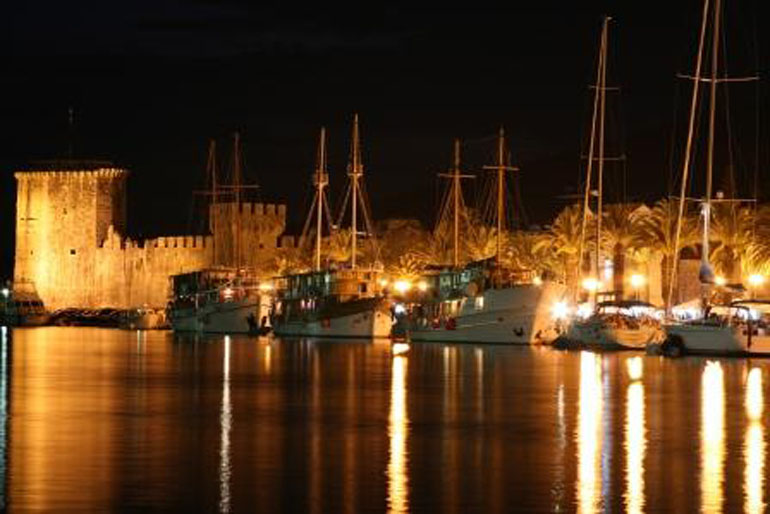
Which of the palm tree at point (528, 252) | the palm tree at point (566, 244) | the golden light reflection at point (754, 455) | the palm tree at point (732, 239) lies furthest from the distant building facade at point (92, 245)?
the golden light reflection at point (754, 455)

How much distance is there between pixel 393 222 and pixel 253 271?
19.5 m

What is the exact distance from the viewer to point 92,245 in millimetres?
93062

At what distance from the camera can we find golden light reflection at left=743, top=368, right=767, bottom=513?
15133 millimetres

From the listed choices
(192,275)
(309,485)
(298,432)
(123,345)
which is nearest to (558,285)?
(123,345)

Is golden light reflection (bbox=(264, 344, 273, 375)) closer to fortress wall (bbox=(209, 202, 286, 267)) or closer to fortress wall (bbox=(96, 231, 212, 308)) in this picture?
fortress wall (bbox=(209, 202, 286, 267))

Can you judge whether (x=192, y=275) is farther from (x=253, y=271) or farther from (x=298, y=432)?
(x=298, y=432)

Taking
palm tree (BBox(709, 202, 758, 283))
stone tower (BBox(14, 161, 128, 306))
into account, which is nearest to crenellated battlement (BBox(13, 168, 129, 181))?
stone tower (BBox(14, 161, 128, 306))

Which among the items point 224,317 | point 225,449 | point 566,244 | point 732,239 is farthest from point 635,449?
point 224,317

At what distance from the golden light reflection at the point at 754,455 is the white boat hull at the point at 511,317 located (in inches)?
983

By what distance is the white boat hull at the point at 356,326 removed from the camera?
205ft

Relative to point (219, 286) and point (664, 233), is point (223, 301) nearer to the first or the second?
point (219, 286)

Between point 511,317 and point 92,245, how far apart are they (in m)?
43.0

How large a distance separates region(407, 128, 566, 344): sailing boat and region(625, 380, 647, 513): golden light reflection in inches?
983

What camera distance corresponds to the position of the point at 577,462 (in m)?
17.8
